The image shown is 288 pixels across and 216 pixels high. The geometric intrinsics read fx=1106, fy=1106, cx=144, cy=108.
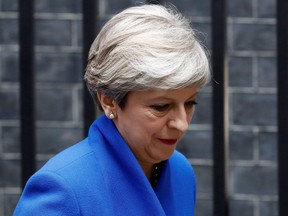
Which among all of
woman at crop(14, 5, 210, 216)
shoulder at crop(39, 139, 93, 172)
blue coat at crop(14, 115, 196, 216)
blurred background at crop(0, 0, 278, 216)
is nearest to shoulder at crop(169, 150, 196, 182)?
blue coat at crop(14, 115, 196, 216)

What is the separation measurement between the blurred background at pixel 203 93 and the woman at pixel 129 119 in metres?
1.90

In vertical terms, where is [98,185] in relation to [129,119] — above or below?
below

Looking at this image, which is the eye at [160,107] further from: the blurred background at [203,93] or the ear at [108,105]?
the blurred background at [203,93]

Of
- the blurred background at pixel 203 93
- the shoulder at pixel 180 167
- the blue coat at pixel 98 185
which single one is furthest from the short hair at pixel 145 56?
the blurred background at pixel 203 93

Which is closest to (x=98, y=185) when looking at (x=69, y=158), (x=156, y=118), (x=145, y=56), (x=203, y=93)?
(x=69, y=158)

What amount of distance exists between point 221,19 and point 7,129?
1729 millimetres

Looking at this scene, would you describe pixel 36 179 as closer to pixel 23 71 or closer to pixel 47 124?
pixel 23 71

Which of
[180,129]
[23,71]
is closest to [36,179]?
[180,129]

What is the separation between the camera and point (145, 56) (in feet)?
7.99

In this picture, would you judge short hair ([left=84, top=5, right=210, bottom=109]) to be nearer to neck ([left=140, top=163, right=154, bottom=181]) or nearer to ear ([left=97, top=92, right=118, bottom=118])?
ear ([left=97, top=92, right=118, bottom=118])

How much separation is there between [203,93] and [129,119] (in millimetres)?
1999

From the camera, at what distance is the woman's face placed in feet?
8.05

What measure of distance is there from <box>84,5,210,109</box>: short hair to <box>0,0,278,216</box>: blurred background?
1916mm

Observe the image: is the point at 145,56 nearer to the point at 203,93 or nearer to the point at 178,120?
the point at 178,120
